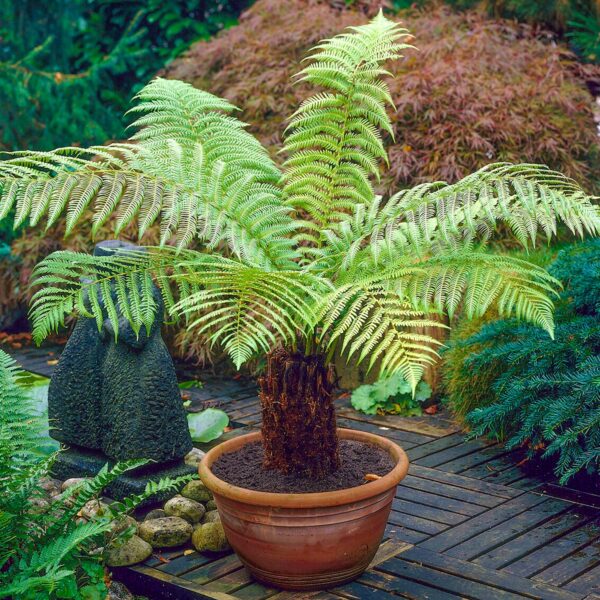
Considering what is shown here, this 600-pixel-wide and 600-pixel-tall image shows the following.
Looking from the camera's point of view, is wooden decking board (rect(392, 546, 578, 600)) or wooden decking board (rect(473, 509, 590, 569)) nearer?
wooden decking board (rect(392, 546, 578, 600))

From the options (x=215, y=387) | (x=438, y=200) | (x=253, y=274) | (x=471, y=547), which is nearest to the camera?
(x=253, y=274)

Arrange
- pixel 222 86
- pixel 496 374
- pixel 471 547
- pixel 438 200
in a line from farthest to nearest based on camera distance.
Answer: pixel 222 86 → pixel 496 374 → pixel 471 547 → pixel 438 200

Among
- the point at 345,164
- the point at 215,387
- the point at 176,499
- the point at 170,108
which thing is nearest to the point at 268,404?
the point at 176,499

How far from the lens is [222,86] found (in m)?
6.62

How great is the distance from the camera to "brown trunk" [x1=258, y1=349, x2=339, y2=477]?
2.99 m

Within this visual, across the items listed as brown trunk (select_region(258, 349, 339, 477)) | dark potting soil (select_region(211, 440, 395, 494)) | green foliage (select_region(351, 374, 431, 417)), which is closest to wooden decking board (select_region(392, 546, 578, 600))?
dark potting soil (select_region(211, 440, 395, 494))

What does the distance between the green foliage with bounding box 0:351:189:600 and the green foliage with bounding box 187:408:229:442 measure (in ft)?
4.15

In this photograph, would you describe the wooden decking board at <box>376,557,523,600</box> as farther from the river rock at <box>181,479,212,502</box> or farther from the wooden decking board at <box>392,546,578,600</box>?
the river rock at <box>181,479,212,502</box>

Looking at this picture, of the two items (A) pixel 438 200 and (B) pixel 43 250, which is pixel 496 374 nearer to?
(A) pixel 438 200

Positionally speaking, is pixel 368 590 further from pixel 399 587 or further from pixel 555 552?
pixel 555 552

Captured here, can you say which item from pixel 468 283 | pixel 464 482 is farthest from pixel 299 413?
pixel 464 482

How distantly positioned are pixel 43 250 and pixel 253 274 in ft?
14.9

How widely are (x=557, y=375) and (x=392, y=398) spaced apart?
1.44m

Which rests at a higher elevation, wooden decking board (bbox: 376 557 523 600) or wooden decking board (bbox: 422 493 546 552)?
wooden decking board (bbox: 376 557 523 600)
